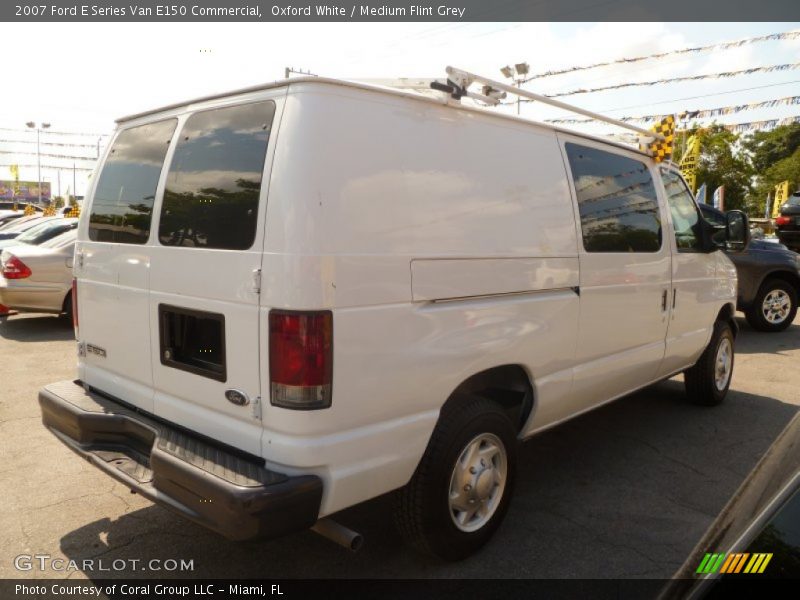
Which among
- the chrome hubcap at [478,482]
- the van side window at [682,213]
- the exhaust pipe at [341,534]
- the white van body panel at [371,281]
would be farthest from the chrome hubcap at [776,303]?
the exhaust pipe at [341,534]

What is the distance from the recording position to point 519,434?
3.49 meters

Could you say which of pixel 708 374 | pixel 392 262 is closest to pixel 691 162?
pixel 708 374

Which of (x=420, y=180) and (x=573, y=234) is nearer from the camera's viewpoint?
(x=420, y=180)

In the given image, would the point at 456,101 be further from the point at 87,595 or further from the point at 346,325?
the point at 87,595

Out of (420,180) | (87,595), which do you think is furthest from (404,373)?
(87,595)

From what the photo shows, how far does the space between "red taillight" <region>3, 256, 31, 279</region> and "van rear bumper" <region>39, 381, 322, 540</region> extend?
6264 millimetres

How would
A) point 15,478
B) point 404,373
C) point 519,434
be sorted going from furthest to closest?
point 15,478 → point 519,434 → point 404,373

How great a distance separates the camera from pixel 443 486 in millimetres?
2852

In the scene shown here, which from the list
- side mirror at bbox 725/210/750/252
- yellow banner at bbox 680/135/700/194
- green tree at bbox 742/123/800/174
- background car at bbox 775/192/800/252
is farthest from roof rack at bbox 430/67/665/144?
green tree at bbox 742/123/800/174

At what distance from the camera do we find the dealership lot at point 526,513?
3.05m

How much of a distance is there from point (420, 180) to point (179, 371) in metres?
1.40

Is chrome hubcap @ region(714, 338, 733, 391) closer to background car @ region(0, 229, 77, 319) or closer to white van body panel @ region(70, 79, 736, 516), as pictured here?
white van body panel @ region(70, 79, 736, 516)

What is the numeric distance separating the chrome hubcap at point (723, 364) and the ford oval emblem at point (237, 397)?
468 centimetres

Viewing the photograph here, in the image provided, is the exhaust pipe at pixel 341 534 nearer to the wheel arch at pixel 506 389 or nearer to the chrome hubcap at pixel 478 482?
the chrome hubcap at pixel 478 482
